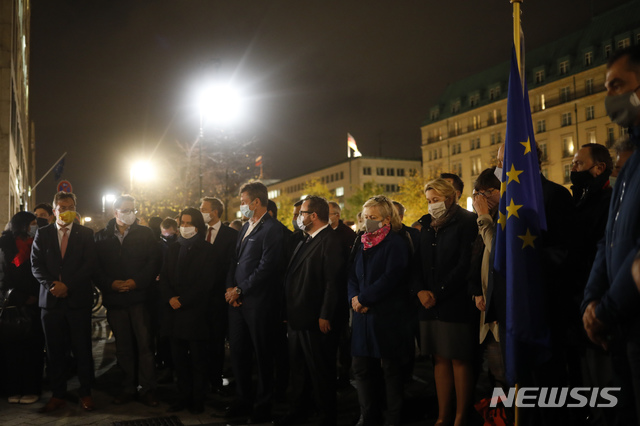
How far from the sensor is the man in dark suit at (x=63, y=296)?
24.1ft

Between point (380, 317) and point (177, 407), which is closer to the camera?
point (380, 317)

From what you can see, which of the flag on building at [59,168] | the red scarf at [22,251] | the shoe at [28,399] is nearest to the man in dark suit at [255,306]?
the shoe at [28,399]

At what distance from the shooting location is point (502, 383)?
608 centimetres

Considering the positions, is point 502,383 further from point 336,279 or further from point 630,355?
point 630,355

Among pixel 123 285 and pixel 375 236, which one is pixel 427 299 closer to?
pixel 375 236

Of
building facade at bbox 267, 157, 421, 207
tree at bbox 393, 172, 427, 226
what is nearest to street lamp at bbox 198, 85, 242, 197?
tree at bbox 393, 172, 427, 226

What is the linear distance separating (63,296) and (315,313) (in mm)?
3279

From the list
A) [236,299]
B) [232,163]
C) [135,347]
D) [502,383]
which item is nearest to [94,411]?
[135,347]

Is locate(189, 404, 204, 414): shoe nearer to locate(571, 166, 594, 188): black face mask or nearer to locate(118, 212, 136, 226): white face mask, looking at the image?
locate(118, 212, 136, 226): white face mask

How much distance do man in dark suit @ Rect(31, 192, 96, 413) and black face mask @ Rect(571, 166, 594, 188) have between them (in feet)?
19.5

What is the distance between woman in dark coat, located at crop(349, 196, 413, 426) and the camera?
611 cm

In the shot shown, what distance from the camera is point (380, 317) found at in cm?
622

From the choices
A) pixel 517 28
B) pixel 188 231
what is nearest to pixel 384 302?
pixel 188 231

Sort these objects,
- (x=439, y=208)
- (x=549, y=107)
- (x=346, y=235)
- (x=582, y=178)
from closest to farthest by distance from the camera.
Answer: (x=582, y=178) → (x=439, y=208) → (x=346, y=235) → (x=549, y=107)
